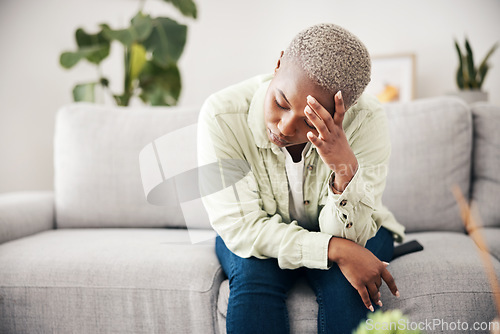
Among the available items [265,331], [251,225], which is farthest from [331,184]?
[265,331]

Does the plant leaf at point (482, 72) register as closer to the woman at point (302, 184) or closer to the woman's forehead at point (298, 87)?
the woman at point (302, 184)

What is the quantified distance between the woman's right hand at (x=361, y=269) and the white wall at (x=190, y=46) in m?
A: 1.57

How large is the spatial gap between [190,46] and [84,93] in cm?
69

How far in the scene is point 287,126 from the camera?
80 cm

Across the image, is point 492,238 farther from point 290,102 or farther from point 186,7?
point 186,7

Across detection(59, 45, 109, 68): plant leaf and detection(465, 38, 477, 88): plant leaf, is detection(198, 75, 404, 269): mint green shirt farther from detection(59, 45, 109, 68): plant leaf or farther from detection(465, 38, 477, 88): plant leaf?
detection(59, 45, 109, 68): plant leaf

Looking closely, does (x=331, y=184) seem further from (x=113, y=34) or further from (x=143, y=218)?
(x=113, y=34)

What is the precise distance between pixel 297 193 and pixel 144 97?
1.55 metres

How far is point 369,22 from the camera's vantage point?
2.17m

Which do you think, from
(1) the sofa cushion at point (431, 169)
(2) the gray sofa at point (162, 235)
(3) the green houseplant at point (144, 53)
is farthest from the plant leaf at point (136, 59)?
(1) the sofa cushion at point (431, 169)

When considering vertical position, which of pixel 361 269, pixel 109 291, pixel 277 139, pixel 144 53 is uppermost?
pixel 144 53

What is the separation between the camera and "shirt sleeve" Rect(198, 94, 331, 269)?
35.3 inches

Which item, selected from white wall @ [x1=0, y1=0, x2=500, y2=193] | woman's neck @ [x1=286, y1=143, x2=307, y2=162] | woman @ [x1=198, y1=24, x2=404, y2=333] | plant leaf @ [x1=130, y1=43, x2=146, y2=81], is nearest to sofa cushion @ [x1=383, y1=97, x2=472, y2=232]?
woman @ [x1=198, y1=24, x2=404, y2=333]

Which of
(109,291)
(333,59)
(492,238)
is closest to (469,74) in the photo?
(492,238)
